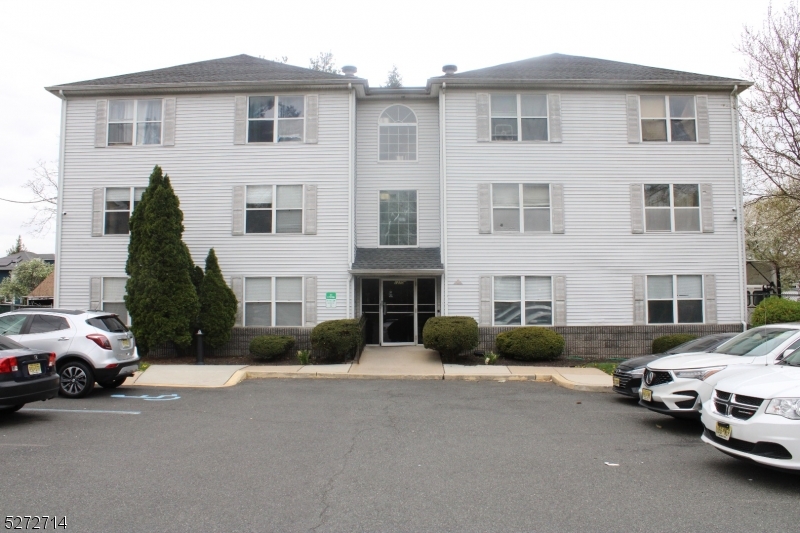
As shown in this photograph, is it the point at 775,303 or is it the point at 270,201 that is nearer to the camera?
the point at 775,303

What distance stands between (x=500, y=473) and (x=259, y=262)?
43.9 ft

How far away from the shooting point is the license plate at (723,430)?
625 centimetres

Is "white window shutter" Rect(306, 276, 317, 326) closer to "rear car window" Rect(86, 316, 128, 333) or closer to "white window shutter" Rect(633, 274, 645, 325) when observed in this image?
"rear car window" Rect(86, 316, 128, 333)

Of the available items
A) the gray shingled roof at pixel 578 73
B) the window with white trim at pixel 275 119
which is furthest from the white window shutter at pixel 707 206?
the window with white trim at pixel 275 119

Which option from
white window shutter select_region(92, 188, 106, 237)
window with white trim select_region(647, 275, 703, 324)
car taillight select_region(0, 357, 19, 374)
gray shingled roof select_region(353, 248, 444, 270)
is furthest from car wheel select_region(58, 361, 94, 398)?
window with white trim select_region(647, 275, 703, 324)

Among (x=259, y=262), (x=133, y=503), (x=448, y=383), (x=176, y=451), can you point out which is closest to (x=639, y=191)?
(x=448, y=383)

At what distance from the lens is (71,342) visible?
11.1 meters

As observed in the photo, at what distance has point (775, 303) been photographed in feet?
57.7

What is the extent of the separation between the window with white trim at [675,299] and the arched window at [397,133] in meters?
8.76

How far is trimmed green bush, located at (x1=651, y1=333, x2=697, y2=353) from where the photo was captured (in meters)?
16.8

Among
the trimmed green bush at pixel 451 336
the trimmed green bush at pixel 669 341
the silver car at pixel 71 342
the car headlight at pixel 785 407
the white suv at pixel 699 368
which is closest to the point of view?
the car headlight at pixel 785 407

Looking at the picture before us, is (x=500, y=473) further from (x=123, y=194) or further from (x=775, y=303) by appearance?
(x=123, y=194)

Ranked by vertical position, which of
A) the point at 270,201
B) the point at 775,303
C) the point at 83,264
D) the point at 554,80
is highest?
the point at 554,80

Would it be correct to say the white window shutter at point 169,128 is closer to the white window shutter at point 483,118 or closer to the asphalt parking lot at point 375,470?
the white window shutter at point 483,118
